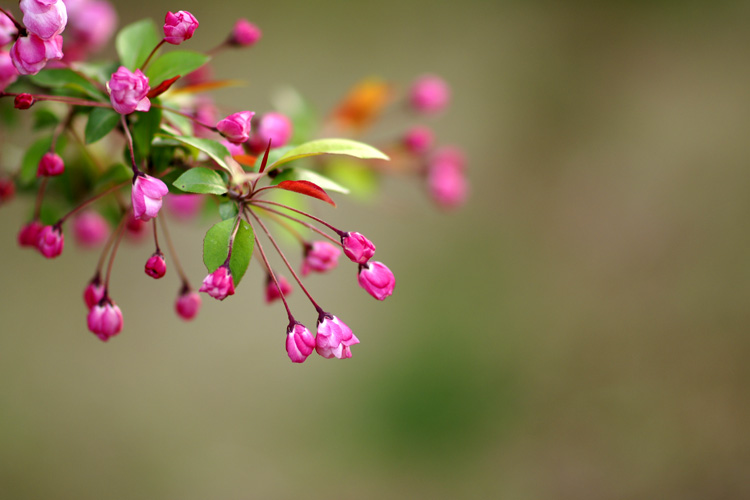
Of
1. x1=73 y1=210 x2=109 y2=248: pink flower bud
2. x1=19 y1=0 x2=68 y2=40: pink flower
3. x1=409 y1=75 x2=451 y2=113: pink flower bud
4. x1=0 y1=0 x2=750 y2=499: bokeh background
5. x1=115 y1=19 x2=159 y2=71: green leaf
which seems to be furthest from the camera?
x1=0 y1=0 x2=750 y2=499: bokeh background

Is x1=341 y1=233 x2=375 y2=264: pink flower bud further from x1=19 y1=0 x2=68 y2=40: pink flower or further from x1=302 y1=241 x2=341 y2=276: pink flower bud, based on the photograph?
x1=19 y1=0 x2=68 y2=40: pink flower

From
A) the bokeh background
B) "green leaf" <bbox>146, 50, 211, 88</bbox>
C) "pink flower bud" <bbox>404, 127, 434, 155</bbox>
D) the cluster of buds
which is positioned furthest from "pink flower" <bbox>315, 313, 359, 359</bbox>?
the bokeh background

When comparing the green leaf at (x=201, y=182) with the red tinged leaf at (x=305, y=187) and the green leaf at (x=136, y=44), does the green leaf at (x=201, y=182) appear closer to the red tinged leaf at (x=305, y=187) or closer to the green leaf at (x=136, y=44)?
the red tinged leaf at (x=305, y=187)

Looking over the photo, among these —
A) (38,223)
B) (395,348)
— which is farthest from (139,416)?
(38,223)

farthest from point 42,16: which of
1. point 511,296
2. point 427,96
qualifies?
point 511,296

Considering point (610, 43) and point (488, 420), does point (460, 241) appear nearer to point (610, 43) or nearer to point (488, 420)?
point (488, 420)

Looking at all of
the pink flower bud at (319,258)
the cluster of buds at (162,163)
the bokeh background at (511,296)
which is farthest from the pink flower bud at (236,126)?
the bokeh background at (511,296)

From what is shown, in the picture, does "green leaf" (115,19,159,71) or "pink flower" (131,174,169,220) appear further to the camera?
"green leaf" (115,19,159,71)
